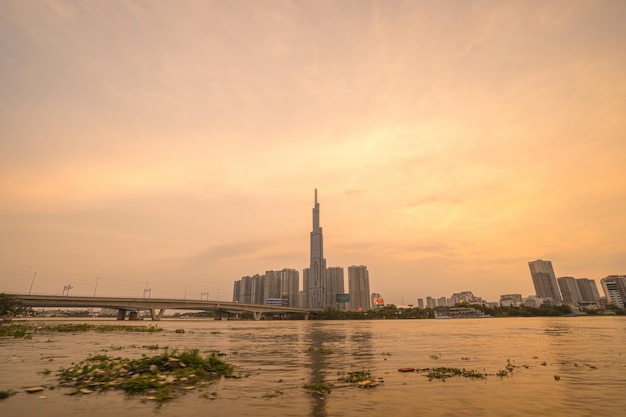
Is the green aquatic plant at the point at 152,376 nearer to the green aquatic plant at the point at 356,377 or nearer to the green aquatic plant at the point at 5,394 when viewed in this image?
the green aquatic plant at the point at 5,394

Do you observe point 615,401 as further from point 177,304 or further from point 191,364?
point 177,304

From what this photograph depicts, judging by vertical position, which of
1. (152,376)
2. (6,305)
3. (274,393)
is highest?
(6,305)

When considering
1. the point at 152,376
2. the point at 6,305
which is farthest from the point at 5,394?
the point at 6,305

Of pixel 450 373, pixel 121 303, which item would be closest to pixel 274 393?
pixel 450 373

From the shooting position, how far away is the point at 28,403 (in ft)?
42.2

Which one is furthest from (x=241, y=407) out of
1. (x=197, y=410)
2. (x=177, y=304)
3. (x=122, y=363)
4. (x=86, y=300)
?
(x=177, y=304)

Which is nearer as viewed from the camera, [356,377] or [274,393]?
[274,393]

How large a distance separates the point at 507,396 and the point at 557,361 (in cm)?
1487

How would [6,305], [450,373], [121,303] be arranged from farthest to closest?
[121,303], [6,305], [450,373]

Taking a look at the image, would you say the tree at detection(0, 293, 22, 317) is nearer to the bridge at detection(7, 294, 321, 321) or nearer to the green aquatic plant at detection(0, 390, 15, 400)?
the bridge at detection(7, 294, 321, 321)

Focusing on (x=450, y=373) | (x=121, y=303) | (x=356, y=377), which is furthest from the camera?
(x=121, y=303)

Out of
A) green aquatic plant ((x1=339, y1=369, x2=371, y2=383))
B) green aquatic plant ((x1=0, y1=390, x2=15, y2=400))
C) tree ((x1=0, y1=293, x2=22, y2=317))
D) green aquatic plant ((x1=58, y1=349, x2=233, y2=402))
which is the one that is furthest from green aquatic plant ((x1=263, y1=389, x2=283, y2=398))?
tree ((x1=0, y1=293, x2=22, y2=317))

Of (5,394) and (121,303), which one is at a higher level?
(121,303)

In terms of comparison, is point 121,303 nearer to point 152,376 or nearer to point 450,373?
point 152,376
